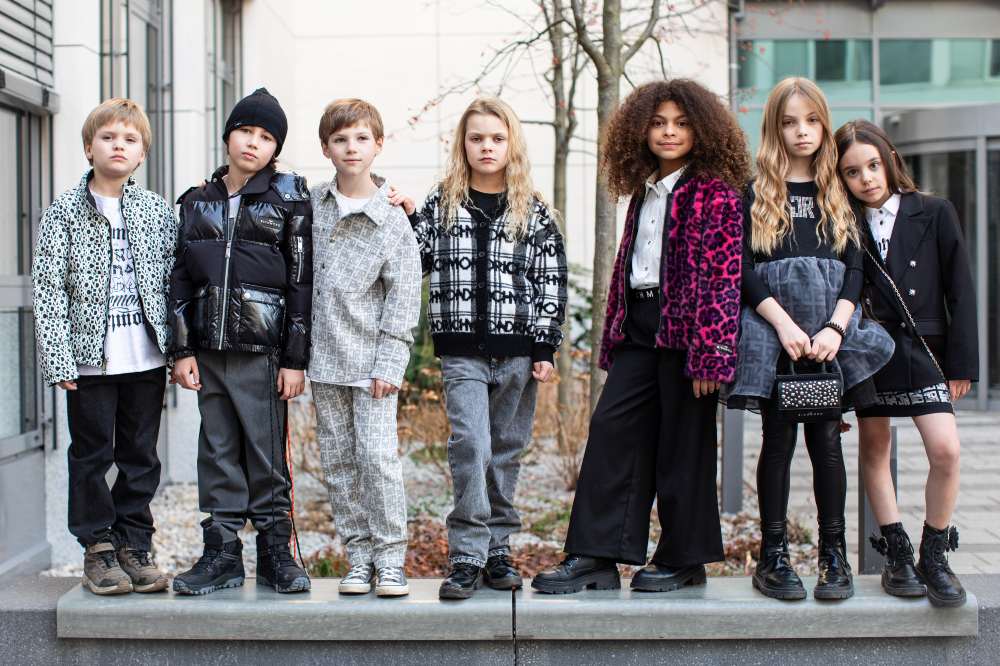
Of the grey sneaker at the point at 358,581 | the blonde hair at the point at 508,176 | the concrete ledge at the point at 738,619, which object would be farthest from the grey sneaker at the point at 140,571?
the blonde hair at the point at 508,176

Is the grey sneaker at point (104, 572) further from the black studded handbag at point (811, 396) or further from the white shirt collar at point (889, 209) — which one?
the white shirt collar at point (889, 209)

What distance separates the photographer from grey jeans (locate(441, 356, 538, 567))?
3.75 metres

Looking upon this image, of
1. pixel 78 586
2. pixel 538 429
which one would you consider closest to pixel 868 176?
pixel 78 586

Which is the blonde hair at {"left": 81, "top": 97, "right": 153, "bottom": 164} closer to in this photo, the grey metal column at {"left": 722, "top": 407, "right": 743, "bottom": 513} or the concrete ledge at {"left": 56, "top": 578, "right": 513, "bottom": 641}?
the concrete ledge at {"left": 56, "top": 578, "right": 513, "bottom": 641}

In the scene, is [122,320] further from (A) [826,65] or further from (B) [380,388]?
(A) [826,65]

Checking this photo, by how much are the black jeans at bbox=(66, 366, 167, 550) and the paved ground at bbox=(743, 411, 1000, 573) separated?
11.3 ft

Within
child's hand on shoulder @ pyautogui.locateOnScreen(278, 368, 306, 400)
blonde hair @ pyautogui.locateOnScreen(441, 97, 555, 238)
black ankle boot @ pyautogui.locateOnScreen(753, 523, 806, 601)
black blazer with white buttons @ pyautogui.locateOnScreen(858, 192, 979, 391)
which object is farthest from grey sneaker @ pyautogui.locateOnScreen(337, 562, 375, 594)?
black blazer with white buttons @ pyautogui.locateOnScreen(858, 192, 979, 391)

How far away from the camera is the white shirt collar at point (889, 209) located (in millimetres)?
3789

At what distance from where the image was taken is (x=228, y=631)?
3.64 metres

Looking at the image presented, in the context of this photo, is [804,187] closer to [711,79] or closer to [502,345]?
[502,345]

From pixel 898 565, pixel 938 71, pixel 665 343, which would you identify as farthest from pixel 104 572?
pixel 938 71

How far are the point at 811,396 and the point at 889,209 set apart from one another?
79cm

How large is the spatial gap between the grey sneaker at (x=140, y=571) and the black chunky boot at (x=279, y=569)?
0.34 m

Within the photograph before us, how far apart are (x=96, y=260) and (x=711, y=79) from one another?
869 cm
